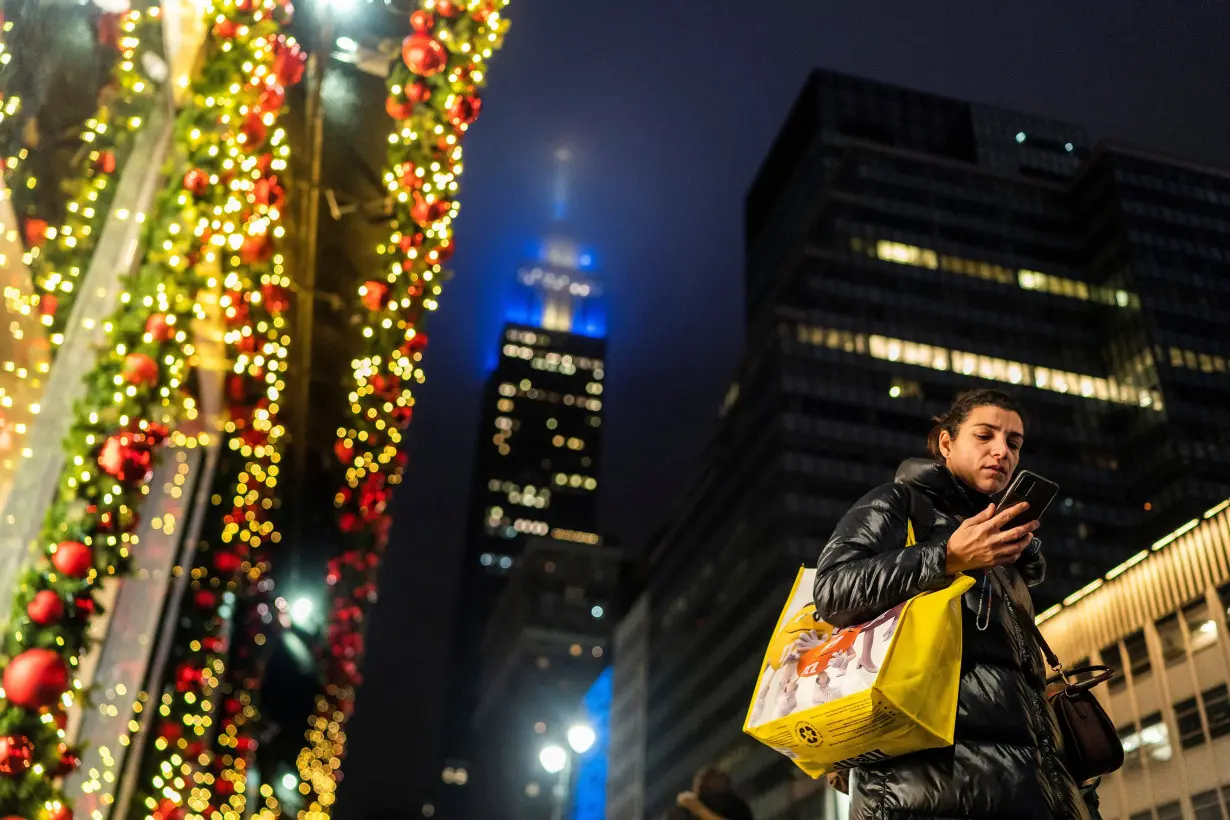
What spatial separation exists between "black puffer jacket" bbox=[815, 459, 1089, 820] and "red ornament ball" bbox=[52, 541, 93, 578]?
4529mm

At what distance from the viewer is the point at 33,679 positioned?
16.6 ft

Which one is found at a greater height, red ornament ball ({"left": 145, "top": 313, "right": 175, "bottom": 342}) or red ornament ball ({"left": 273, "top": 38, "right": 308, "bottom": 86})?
red ornament ball ({"left": 273, "top": 38, "right": 308, "bottom": 86})

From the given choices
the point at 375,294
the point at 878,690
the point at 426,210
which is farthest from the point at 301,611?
the point at 878,690

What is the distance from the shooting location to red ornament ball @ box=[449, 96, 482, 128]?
9734 mm

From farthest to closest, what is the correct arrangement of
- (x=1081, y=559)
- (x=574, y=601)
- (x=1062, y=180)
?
(x=574, y=601) → (x=1062, y=180) → (x=1081, y=559)

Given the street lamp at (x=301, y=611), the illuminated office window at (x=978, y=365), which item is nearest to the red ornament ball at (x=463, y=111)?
the street lamp at (x=301, y=611)

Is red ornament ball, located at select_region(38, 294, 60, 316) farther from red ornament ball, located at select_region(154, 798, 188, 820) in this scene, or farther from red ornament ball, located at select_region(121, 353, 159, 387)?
red ornament ball, located at select_region(154, 798, 188, 820)

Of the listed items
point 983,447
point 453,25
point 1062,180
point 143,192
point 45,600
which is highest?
point 1062,180

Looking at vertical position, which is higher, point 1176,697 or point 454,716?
point 454,716

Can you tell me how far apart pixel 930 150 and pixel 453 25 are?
320 feet

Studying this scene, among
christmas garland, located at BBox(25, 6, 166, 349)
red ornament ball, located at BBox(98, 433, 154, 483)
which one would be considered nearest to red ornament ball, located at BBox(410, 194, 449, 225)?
christmas garland, located at BBox(25, 6, 166, 349)

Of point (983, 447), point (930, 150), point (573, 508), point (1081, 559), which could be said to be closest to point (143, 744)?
point (983, 447)

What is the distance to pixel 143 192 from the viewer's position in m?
7.23

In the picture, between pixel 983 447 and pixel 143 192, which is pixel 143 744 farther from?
pixel 983 447
